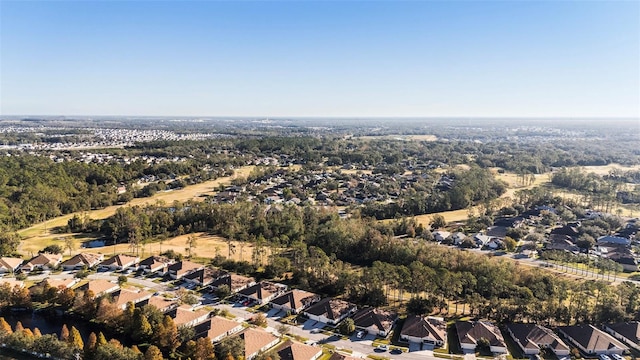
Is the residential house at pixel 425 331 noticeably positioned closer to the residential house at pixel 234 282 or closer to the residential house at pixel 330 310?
the residential house at pixel 330 310

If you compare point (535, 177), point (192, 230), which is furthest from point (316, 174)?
point (535, 177)

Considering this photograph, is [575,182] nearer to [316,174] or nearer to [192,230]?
[316,174]

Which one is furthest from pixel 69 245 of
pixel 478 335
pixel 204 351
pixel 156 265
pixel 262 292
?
pixel 478 335

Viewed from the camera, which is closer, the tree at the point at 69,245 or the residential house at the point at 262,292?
the residential house at the point at 262,292

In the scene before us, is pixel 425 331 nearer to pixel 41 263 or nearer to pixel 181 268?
pixel 181 268

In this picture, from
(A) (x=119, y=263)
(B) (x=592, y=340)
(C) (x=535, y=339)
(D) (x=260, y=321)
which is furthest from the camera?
(A) (x=119, y=263)

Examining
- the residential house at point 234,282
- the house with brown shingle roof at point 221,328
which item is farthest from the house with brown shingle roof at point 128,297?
the house with brown shingle roof at point 221,328
